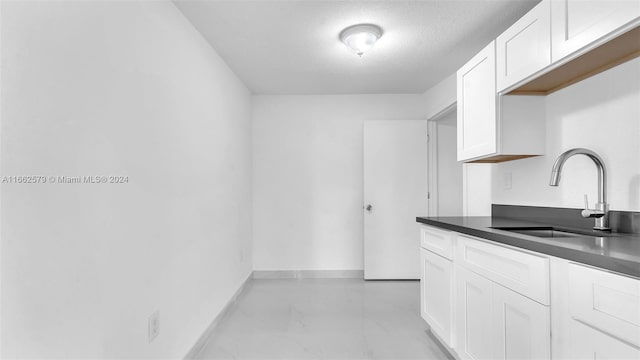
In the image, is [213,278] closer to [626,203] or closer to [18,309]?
[18,309]

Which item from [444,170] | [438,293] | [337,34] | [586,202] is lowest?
[438,293]

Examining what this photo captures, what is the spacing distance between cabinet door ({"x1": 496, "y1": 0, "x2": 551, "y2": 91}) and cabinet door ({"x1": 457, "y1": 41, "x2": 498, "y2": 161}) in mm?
A: 81

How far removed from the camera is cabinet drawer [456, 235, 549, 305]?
1.24 m

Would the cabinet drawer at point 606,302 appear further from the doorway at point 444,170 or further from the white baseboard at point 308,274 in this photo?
the white baseboard at point 308,274

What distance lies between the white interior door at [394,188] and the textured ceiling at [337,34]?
617mm

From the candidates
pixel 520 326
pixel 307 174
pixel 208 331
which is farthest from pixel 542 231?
pixel 307 174

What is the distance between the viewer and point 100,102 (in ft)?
4.21

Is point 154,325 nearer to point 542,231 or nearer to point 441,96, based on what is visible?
point 542,231

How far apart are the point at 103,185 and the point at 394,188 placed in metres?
3.17

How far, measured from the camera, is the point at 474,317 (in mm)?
1708

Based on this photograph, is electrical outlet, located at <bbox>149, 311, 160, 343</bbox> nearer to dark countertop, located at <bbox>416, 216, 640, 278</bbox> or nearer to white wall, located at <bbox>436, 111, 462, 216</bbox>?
dark countertop, located at <bbox>416, 216, 640, 278</bbox>

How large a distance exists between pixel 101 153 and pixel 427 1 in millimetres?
1952

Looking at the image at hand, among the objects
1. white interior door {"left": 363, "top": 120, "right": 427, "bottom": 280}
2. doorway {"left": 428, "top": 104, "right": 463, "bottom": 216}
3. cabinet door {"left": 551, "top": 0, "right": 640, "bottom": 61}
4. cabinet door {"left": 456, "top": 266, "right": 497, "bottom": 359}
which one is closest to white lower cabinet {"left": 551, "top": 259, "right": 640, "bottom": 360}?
cabinet door {"left": 456, "top": 266, "right": 497, "bottom": 359}

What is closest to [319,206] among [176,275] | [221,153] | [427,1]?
[221,153]
